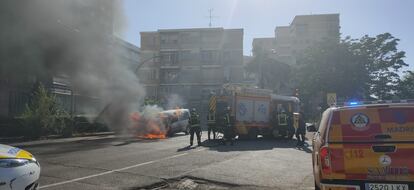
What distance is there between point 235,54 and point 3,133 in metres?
46.5

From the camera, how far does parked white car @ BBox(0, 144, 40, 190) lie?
492cm

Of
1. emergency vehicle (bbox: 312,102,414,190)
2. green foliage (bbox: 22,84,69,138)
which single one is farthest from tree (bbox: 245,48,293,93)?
emergency vehicle (bbox: 312,102,414,190)

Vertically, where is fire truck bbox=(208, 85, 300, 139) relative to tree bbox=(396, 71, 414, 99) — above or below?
below

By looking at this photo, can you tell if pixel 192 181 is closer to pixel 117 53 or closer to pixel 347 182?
pixel 347 182

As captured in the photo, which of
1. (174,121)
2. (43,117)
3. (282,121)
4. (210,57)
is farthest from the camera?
(210,57)

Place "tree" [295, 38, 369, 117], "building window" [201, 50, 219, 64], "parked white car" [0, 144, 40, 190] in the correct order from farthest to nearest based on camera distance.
A: "building window" [201, 50, 219, 64]
"tree" [295, 38, 369, 117]
"parked white car" [0, 144, 40, 190]

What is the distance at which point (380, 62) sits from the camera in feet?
144

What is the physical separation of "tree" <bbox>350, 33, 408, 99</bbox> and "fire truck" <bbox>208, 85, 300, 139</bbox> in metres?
24.3

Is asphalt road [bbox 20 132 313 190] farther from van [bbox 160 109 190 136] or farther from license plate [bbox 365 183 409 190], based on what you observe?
van [bbox 160 109 190 136]

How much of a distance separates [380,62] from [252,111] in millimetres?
27815

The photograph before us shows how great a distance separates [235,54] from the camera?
65562 millimetres

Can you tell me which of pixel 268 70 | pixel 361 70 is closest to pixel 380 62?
pixel 361 70

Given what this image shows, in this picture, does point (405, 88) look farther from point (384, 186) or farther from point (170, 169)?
point (384, 186)

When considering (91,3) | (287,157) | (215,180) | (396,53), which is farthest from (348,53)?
(215,180)
